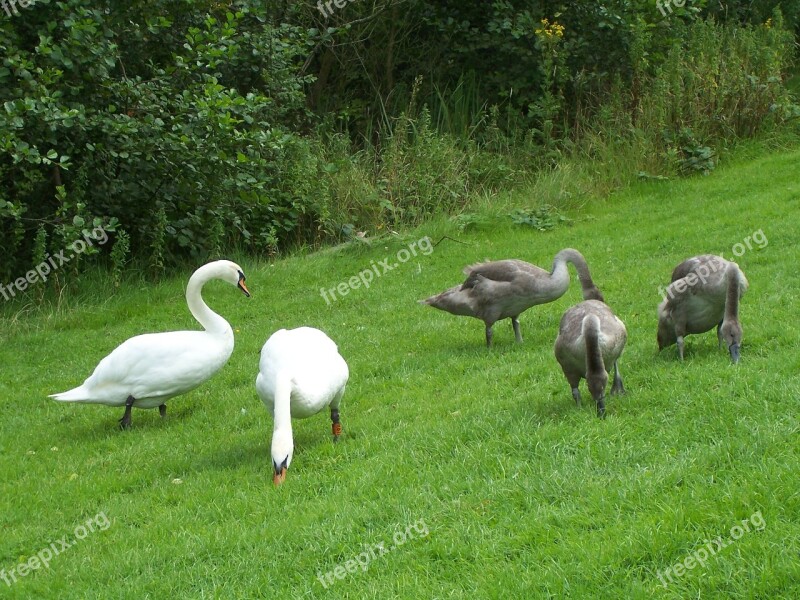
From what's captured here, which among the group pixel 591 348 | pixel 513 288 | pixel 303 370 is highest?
pixel 591 348

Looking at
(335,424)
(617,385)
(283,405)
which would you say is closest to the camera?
(283,405)

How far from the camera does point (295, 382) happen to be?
7719 mm

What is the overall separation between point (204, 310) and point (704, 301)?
16.2ft

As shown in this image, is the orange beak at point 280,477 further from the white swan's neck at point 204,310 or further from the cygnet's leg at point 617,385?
the white swan's neck at point 204,310

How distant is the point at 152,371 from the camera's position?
9.34 metres

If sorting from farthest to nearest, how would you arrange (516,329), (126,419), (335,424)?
(516,329) < (126,419) < (335,424)

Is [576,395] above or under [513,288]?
under

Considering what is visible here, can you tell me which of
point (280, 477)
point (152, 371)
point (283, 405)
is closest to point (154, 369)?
point (152, 371)

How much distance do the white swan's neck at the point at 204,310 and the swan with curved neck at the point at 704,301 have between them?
4322 mm

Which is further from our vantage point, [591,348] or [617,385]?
[617,385]

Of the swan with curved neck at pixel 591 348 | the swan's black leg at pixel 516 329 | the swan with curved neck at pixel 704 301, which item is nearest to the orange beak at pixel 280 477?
the swan with curved neck at pixel 591 348

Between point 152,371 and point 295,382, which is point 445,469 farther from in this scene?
point 152,371

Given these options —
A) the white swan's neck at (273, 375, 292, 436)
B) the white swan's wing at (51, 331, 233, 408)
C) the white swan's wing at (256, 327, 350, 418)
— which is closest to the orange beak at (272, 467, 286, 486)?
the white swan's neck at (273, 375, 292, 436)

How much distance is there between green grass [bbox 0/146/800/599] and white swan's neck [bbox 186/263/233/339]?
29.5 inches
